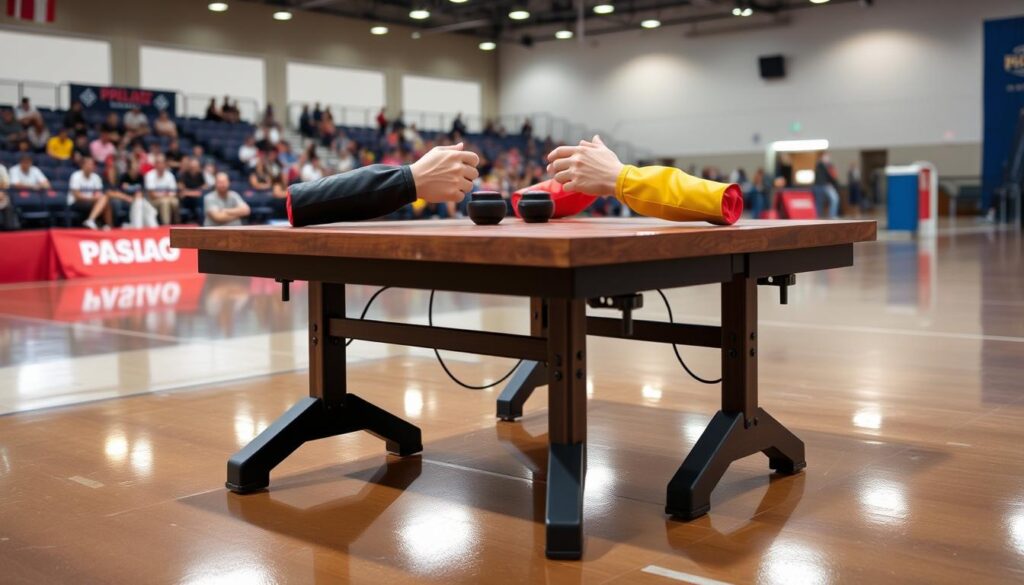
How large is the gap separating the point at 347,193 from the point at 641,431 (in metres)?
1.27

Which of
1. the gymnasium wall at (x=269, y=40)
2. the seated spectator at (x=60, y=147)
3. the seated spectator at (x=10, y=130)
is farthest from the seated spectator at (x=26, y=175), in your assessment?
the gymnasium wall at (x=269, y=40)

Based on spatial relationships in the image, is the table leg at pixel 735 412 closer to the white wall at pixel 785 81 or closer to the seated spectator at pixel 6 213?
the seated spectator at pixel 6 213

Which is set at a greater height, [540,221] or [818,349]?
[540,221]

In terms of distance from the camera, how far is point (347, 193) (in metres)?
2.49

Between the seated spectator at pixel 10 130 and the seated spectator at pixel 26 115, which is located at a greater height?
the seated spectator at pixel 26 115

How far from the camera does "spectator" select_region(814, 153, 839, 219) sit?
19484 mm

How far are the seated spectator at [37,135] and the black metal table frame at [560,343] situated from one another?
12.3m

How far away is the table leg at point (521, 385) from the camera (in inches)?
132

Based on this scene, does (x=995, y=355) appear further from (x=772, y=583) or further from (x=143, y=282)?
(x=143, y=282)

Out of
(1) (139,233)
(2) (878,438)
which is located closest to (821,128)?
(1) (139,233)

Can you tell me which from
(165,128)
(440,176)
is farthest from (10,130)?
(440,176)

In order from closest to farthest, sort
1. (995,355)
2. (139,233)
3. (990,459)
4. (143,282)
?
(990,459)
(995,355)
(143,282)
(139,233)

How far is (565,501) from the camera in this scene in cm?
212

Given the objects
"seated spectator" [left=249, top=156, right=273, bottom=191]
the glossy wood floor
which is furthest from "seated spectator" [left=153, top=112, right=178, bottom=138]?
the glossy wood floor
